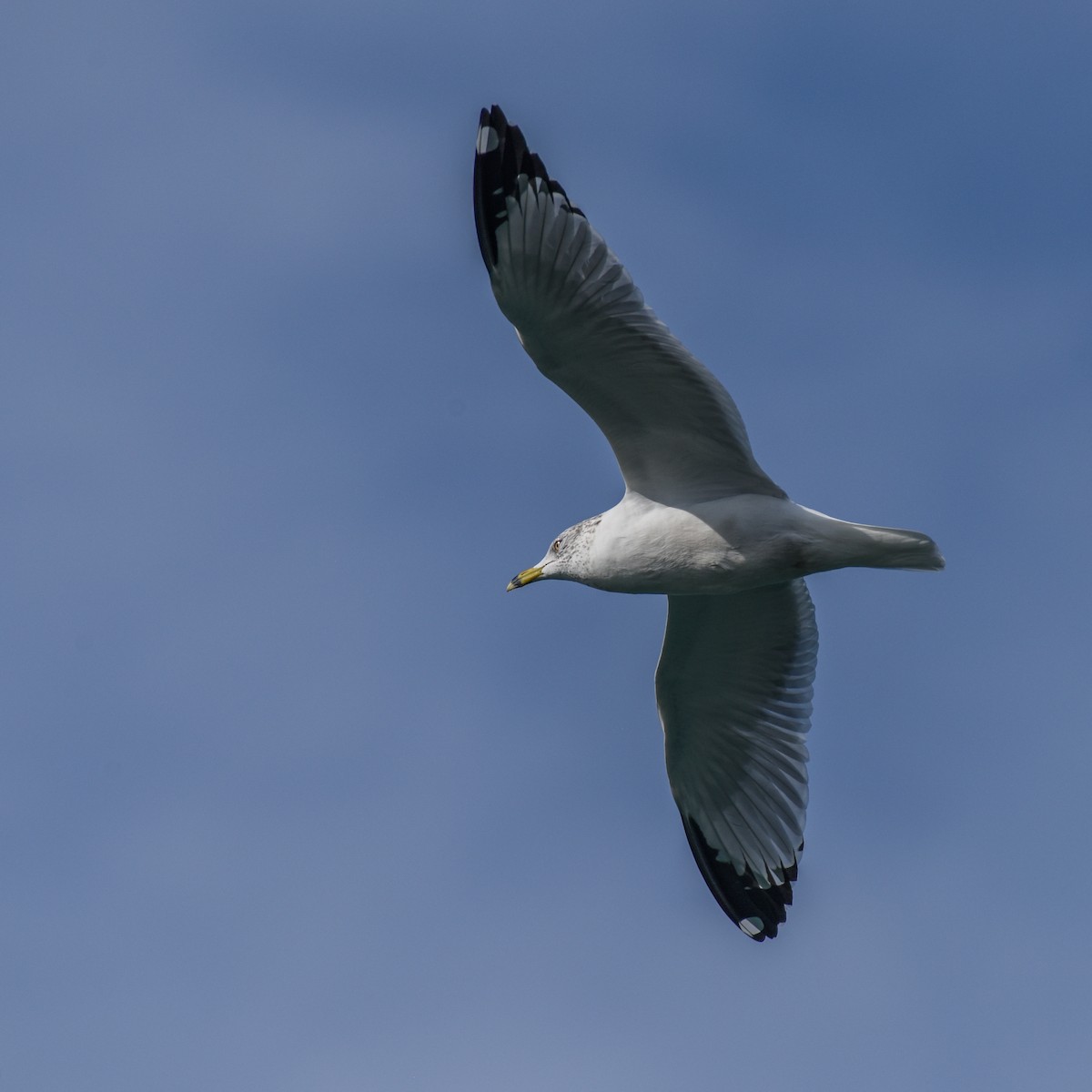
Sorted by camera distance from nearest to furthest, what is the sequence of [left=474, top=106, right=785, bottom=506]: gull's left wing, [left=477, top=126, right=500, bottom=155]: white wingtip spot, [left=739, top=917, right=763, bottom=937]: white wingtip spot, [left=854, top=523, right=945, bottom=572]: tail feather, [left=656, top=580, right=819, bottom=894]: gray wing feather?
[left=474, top=106, right=785, bottom=506]: gull's left wing → [left=477, top=126, right=500, bottom=155]: white wingtip spot → [left=854, top=523, right=945, bottom=572]: tail feather → [left=656, top=580, right=819, bottom=894]: gray wing feather → [left=739, top=917, right=763, bottom=937]: white wingtip spot

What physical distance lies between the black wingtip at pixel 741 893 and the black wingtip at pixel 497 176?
5005mm

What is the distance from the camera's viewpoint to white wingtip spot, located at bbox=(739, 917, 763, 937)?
1207 centimetres

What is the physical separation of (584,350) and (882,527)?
214 centimetres

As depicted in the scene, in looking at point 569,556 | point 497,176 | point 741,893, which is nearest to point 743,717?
point 741,893

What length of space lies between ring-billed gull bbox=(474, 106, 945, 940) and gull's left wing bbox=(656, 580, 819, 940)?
0.01 metres

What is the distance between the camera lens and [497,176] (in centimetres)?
943

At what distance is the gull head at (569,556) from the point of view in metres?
10.5

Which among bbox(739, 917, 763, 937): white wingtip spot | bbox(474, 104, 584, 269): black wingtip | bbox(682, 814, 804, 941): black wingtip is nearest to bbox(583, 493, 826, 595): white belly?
bbox(474, 104, 584, 269): black wingtip

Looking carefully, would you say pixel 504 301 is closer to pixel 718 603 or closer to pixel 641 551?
pixel 641 551

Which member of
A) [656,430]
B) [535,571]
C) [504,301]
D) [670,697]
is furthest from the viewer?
[670,697]

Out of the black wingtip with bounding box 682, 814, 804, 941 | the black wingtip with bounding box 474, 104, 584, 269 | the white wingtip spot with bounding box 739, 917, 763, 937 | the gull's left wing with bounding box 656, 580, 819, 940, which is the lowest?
the white wingtip spot with bounding box 739, 917, 763, 937

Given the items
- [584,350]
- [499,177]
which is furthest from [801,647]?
[499,177]

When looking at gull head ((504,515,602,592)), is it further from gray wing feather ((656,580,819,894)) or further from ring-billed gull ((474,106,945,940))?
gray wing feather ((656,580,819,894))

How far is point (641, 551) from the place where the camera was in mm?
10141
